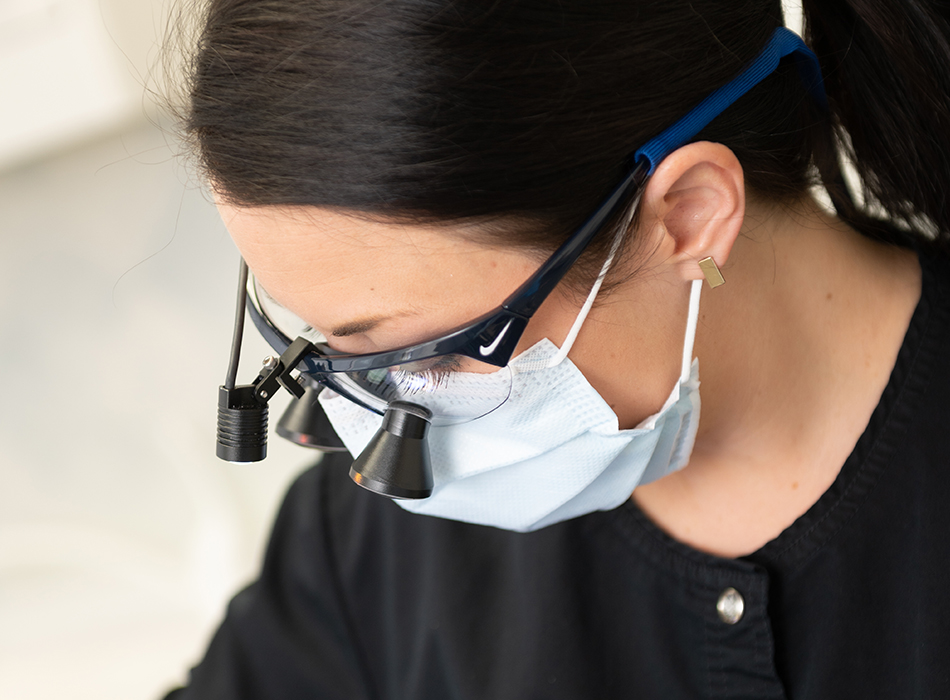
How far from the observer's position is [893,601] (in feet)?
2.88

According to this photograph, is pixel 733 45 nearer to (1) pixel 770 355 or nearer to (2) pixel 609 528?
(1) pixel 770 355

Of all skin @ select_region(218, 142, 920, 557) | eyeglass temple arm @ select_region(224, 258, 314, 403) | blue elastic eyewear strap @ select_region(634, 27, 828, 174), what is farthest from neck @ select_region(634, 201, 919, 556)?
eyeglass temple arm @ select_region(224, 258, 314, 403)

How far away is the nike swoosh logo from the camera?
0.73 meters

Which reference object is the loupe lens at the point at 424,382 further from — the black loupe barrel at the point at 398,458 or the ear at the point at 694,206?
the ear at the point at 694,206

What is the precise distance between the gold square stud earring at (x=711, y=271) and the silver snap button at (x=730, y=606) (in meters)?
0.37

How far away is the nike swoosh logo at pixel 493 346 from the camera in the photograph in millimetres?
728

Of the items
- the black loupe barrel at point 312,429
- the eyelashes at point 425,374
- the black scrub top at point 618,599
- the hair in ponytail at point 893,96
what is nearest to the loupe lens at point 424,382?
the eyelashes at point 425,374

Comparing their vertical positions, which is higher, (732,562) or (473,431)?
(473,431)

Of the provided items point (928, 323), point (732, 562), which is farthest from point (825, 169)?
point (732, 562)

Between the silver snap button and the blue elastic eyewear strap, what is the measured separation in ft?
1.60

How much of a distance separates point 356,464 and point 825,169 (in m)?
0.60

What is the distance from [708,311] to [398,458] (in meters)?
0.34

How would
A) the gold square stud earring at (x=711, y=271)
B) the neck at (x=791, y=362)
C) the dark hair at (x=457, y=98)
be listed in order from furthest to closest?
the neck at (x=791, y=362)
the gold square stud earring at (x=711, y=271)
the dark hair at (x=457, y=98)

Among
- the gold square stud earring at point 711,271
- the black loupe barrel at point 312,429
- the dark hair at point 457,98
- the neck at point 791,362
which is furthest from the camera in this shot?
the black loupe barrel at point 312,429
